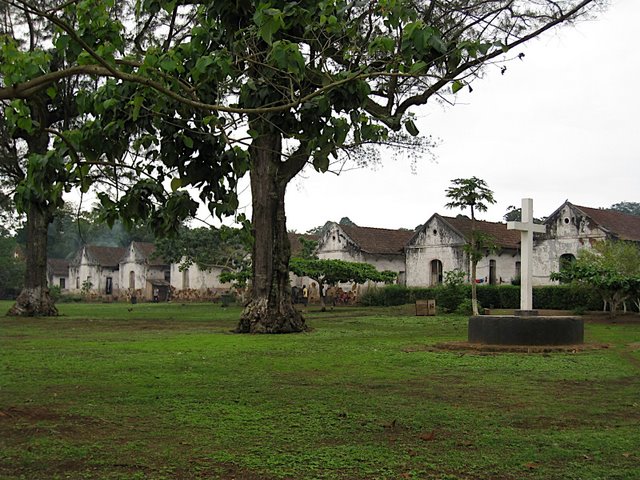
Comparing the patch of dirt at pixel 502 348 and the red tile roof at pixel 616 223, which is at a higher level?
the red tile roof at pixel 616 223

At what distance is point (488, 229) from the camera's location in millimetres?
44625

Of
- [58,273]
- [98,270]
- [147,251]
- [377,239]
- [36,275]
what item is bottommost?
[36,275]

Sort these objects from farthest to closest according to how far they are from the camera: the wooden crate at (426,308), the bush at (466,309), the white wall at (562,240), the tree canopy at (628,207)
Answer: the tree canopy at (628,207), the white wall at (562,240), the wooden crate at (426,308), the bush at (466,309)

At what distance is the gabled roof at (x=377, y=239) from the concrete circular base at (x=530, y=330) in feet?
114

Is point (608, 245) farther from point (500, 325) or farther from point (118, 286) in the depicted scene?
point (118, 286)

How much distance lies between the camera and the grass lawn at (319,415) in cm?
530

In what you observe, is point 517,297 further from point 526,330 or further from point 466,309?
point 526,330

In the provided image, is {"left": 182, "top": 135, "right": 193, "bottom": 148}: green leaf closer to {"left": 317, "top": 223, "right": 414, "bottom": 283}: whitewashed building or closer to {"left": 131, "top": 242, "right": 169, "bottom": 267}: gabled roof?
{"left": 317, "top": 223, "right": 414, "bottom": 283}: whitewashed building

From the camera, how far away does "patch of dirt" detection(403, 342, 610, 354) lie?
13277mm

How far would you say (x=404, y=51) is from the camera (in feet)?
18.3

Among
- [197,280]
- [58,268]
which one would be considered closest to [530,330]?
[197,280]

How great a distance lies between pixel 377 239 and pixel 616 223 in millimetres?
16685

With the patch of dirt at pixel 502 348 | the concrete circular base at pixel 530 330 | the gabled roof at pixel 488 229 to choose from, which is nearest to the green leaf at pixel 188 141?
the patch of dirt at pixel 502 348

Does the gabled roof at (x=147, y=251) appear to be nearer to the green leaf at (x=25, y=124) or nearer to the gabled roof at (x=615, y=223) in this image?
the gabled roof at (x=615, y=223)
